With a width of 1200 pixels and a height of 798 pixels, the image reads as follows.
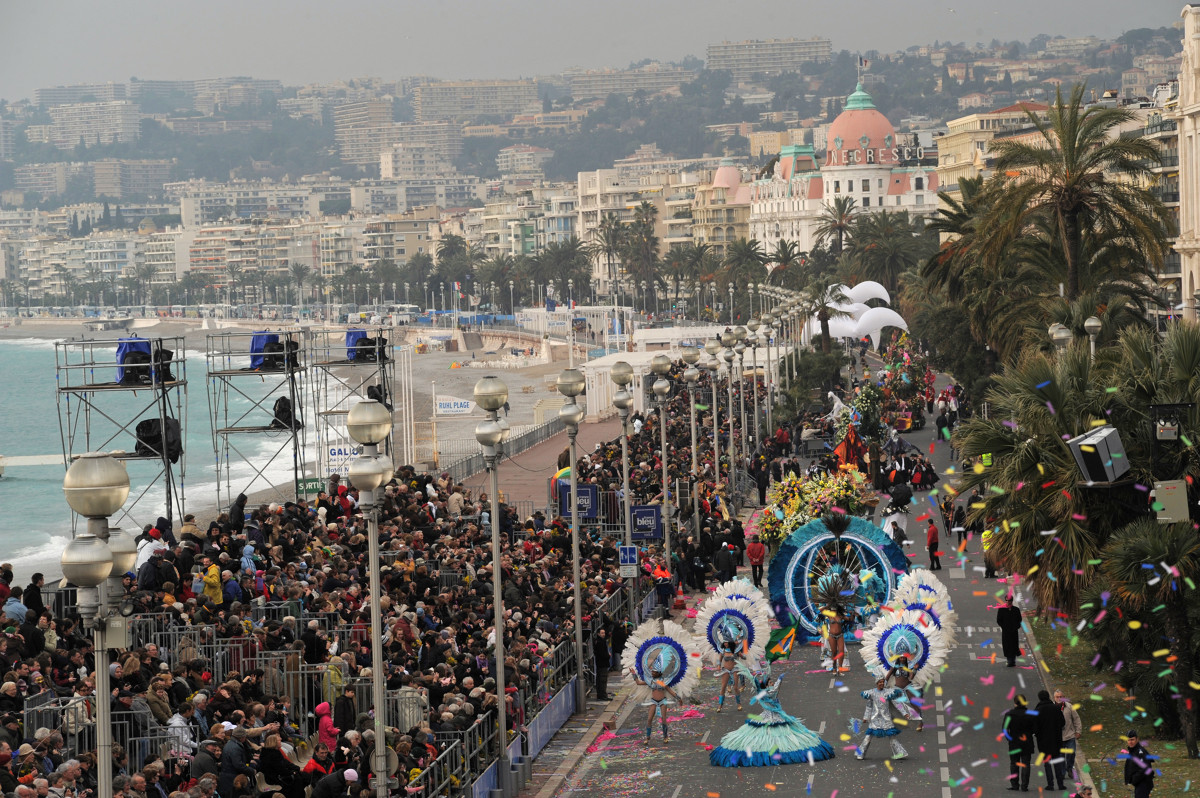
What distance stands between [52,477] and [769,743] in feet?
265

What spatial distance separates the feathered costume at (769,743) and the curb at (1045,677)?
2.52 meters

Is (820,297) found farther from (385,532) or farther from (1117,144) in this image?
(385,532)

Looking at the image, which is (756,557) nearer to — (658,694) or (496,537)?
(658,694)

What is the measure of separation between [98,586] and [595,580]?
48.7 feet

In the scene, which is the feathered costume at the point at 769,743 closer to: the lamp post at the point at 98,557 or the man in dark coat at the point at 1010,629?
the man in dark coat at the point at 1010,629

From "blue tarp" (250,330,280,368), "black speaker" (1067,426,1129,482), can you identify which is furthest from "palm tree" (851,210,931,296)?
"black speaker" (1067,426,1129,482)

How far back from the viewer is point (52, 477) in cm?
9219

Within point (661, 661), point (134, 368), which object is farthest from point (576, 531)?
point (134, 368)

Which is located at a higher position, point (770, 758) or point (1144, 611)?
point (1144, 611)

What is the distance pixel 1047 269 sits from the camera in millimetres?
Result: 38188

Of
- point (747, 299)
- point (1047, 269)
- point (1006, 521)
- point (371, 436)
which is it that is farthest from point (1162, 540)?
point (747, 299)

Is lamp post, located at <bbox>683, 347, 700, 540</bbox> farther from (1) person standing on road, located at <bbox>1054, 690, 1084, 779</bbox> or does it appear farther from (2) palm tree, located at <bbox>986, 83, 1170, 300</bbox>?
(1) person standing on road, located at <bbox>1054, 690, 1084, 779</bbox>

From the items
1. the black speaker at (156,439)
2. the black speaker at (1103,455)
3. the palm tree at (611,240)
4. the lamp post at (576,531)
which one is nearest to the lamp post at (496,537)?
the lamp post at (576,531)

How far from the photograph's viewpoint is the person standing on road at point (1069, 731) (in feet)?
55.2
